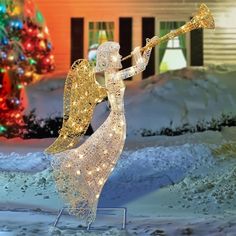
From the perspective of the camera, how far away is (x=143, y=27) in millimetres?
21891

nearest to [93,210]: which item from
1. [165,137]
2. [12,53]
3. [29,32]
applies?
[165,137]

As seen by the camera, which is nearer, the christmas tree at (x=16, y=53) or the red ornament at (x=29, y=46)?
the christmas tree at (x=16, y=53)

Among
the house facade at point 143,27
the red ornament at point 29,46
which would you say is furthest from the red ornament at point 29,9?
the house facade at point 143,27

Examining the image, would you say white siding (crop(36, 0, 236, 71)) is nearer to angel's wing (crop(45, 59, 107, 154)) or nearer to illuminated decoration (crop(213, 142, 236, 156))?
illuminated decoration (crop(213, 142, 236, 156))

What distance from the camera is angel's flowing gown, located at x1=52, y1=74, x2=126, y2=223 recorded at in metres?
7.51

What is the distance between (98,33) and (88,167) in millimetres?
15069

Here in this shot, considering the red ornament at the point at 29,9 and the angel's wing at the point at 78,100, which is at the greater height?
the red ornament at the point at 29,9

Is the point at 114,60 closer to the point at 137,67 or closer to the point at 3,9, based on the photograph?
the point at 137,67

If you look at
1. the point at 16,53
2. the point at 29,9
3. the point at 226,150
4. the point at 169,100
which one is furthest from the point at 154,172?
the point at 29,9

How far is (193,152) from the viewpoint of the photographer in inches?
512

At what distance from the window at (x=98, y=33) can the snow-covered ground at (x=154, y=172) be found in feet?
12.3

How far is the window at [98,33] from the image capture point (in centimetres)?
2208

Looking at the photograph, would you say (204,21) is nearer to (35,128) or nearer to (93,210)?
(93,210)

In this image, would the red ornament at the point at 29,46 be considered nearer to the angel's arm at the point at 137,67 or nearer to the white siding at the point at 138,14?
the white siding at the point at 138,14
